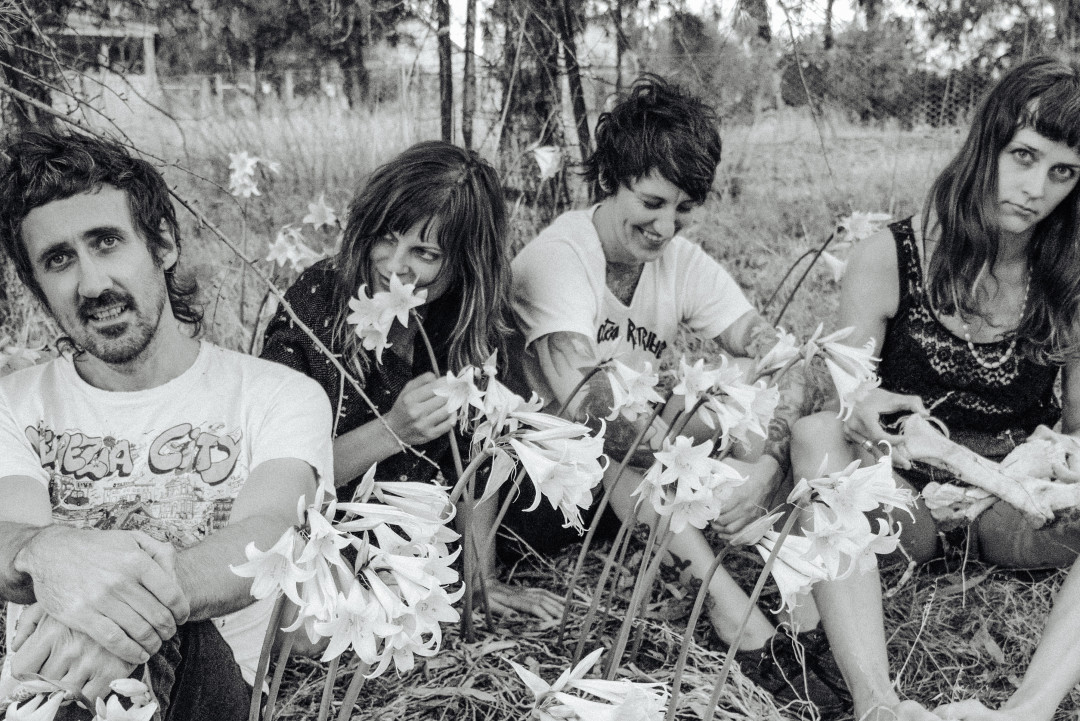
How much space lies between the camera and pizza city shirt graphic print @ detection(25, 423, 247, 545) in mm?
1880

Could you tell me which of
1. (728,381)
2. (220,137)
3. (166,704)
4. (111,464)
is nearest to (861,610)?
(728,381)

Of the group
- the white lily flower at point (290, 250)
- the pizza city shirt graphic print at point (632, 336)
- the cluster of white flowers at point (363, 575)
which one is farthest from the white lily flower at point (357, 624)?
the white lily flower at point (290, 250)

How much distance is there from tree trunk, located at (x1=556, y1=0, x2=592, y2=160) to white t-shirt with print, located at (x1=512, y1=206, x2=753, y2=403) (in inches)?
41.1

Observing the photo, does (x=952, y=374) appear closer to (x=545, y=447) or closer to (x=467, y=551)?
(x=467, y=551)

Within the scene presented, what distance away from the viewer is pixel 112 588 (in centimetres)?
139

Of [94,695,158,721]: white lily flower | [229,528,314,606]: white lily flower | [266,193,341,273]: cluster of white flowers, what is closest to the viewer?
[229,528,314,606]: white lily flower

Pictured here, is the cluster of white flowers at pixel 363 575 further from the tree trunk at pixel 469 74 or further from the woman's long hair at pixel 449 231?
the tree trunk at pixel 469 74

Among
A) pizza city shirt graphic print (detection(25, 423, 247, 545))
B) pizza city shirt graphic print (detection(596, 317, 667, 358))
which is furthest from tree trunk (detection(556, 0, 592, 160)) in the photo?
pizza city shirt graphic print (detection(25, 423, 247, 545))

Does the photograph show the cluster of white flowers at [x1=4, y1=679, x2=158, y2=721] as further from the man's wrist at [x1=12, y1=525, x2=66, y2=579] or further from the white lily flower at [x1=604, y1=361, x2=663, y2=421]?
the white lily flower at [x1=604, y1=361, x2=663, y2=421]

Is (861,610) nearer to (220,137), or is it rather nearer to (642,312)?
(642,312)

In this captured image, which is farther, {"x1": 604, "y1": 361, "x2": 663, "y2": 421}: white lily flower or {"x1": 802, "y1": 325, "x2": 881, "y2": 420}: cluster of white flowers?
{"x1": 604, "y1": 361, "x2": 663, "y2": 421}: white lily flower

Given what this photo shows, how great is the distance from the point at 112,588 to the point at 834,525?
3.45 ft

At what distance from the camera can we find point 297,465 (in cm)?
188

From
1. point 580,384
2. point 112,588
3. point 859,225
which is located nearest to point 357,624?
point 112,588
